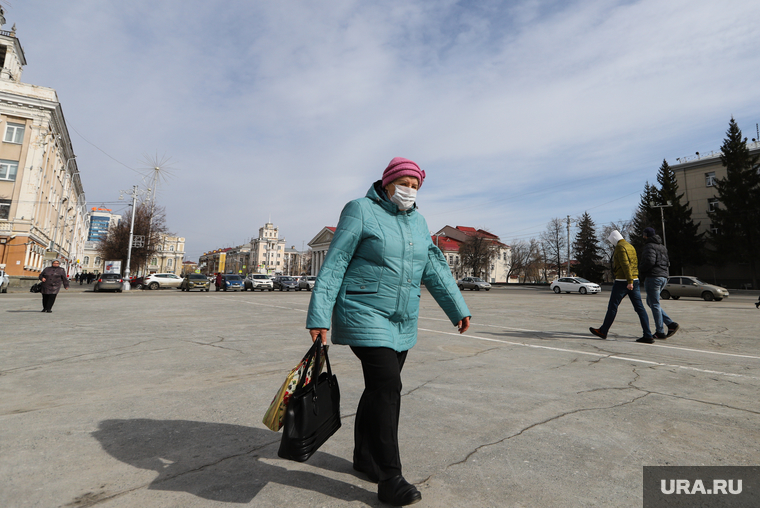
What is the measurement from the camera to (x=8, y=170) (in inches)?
1363

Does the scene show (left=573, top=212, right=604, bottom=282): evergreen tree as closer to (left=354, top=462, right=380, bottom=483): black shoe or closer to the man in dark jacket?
the man in dark jacket

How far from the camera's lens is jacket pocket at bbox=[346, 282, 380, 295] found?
91.4 inches

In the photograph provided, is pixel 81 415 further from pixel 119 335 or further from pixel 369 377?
pixel 119 335

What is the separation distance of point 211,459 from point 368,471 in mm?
948

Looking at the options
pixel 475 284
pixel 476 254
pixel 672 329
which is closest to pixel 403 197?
pixel 672 329

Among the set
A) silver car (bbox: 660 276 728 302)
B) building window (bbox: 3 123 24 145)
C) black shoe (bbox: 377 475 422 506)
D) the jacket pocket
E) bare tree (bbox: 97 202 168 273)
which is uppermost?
building window (bbox: 3 123 24 145)

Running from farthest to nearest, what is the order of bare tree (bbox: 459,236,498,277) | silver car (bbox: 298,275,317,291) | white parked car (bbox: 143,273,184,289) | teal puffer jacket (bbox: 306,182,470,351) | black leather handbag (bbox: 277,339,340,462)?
bare tree (bbox: 459,236,498,277) < silver car (bbox: 298,275,317,291) < white parked car (bbox: 143,273,184,289) < teal puffer jacket (bbox: 306,182,470,351) < black leather handbag (bbox: 277,339,340,462)

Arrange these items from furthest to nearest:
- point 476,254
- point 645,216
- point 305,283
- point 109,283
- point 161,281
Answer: point 476,254 → point 645,216 → point 305,283 → point 161,281 → point 109,283

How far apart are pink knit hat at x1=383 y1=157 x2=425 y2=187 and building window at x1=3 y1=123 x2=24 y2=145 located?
4539cm

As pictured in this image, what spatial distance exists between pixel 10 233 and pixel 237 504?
140 feet

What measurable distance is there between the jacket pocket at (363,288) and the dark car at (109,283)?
3484 centimetres

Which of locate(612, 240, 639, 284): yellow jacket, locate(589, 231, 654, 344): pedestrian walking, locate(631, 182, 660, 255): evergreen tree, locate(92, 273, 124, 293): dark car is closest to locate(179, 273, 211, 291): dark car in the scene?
locate(92, 273, 124, 293): dark car

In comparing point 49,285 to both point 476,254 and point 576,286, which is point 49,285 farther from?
point 476,254

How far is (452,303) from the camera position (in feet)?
9.29
